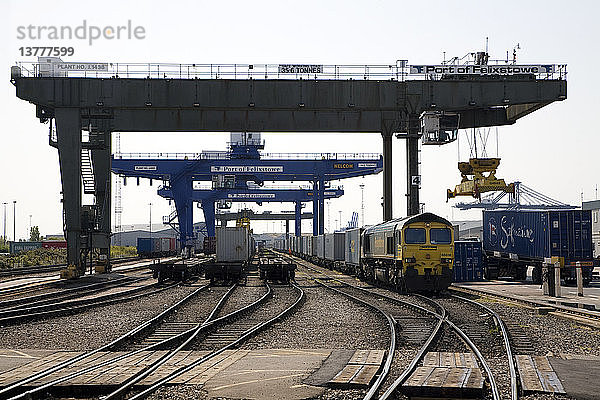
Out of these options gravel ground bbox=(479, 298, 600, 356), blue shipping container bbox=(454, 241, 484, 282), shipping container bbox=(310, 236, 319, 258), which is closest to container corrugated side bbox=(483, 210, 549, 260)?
blue shipping container bbox=(454, 241, 484, 282)

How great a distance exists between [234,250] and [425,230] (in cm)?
1289

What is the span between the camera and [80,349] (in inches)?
480

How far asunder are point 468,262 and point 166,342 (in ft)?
80.3

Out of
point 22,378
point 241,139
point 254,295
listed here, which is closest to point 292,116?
point 254,295

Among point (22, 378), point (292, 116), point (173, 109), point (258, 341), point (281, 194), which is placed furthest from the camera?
point (281, 194)

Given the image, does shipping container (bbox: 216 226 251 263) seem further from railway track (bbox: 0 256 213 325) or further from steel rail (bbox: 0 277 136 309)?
steel rail (bbox: 0 277 136 309)

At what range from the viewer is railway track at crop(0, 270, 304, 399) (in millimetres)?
8680

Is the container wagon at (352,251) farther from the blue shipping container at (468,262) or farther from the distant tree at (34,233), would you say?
A: the distant tree at (34,233)

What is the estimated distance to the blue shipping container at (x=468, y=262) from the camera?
34.5 metres

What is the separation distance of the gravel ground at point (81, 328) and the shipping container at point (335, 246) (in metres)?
23.1

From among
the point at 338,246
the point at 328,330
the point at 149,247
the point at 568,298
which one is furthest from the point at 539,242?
the point at 149,247

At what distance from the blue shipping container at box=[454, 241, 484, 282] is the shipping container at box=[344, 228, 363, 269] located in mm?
4867

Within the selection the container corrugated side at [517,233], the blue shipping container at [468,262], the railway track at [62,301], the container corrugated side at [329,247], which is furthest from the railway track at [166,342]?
the container corrugated side at [329,247]

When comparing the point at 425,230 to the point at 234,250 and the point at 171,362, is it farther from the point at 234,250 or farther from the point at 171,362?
A: the point at 171,362
